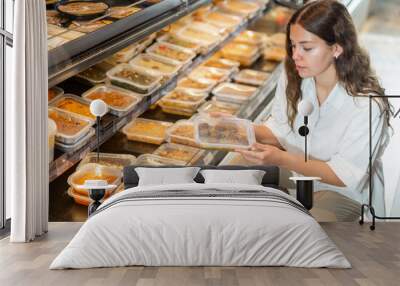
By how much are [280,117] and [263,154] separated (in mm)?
466

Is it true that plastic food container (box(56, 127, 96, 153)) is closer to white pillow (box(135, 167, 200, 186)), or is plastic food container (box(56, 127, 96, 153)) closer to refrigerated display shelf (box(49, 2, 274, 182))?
refrigerated display shelf (box(49, 2, 274, 182))

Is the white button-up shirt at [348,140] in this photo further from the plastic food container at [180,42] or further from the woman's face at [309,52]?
the plastic food container at [180,42]

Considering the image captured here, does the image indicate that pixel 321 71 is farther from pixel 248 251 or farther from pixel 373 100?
pixel 248 251

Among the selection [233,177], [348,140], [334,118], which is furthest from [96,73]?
[348,140]

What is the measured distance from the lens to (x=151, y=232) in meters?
4.98

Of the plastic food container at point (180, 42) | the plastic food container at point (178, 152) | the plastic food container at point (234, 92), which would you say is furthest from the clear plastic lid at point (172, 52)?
the plastic food container at point (178, 152)

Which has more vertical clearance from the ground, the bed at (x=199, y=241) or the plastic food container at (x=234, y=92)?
the plastic food container at (x=234, y=92)

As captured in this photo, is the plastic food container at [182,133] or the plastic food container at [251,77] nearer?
the plastic food container at [182,133]

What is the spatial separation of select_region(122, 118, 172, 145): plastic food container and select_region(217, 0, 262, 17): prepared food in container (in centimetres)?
163

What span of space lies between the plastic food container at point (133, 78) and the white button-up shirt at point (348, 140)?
1640 millimetres

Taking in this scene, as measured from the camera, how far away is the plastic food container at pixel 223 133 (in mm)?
7637

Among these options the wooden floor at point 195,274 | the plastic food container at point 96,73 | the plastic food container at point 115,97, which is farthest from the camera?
the plastic food container at point 96,73

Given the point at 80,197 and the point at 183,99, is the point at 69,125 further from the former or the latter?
the point at 183,99

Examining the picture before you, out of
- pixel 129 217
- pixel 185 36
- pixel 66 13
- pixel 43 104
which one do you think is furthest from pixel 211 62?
pixel 129 217
